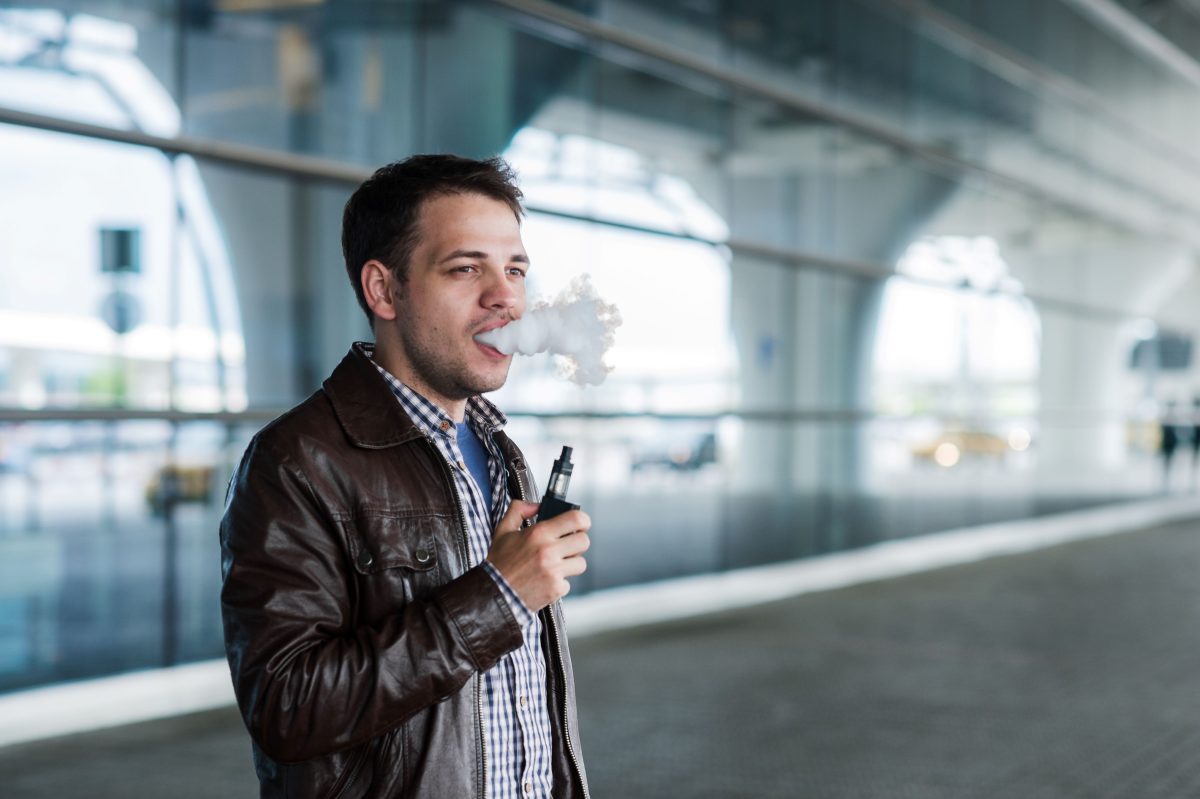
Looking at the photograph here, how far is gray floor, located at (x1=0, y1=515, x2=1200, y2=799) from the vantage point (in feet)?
17.0

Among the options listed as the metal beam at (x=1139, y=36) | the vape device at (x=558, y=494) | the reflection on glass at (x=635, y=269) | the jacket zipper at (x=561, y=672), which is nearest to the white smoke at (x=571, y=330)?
the vape device at (x=558, y=494)

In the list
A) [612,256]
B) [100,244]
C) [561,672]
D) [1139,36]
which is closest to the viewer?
[561,672]

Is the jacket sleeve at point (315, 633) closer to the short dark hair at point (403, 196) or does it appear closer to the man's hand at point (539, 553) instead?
the man's hand at point (539, 553)

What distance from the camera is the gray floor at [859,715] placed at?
5188mm

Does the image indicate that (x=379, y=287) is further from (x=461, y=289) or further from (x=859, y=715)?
(x=859, y=715)

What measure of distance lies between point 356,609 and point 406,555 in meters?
0.10

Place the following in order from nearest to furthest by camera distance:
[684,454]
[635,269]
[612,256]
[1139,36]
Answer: [612,256] → [635,269] → [684,454] → [1139,36]

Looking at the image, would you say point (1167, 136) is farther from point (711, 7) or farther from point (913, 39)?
point (711, 7)

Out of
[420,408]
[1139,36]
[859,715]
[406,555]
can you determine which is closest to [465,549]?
[406,555]

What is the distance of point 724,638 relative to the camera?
8.61 meters

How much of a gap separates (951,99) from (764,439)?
17.6 ft

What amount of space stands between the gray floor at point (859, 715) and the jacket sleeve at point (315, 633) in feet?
11.5

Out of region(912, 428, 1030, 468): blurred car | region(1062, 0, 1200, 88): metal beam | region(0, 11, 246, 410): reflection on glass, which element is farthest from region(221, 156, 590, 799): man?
region(1062, 0, 1200, 88): metal beam

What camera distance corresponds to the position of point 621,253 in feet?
32.0
